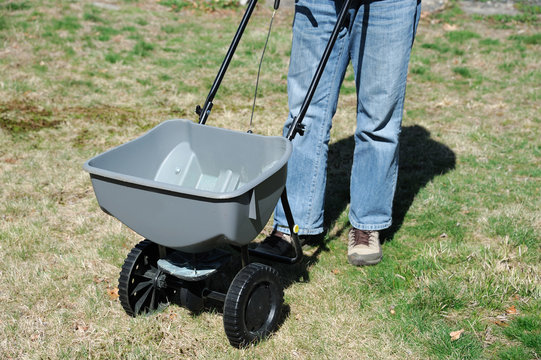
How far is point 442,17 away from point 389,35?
6877 millimetres

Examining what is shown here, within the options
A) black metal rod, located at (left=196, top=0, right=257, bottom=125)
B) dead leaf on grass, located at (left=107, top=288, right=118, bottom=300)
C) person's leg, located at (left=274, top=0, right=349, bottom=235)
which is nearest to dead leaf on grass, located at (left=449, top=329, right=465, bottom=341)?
person's leg, located at (left=274, top=0, right=349, bottom=235)

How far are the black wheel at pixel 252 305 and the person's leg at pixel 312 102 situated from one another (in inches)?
29.4

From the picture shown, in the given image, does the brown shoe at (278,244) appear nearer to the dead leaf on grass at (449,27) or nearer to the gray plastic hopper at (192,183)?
the gray plastic hopper at (192,183)

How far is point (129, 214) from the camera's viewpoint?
2.35 meters

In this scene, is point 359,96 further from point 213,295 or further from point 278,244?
point 213,295

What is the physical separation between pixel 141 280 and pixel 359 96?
4.82 ft

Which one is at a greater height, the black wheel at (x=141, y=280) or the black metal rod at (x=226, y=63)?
the black metal rod at (x=226, y=63)

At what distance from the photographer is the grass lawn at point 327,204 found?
107 inches

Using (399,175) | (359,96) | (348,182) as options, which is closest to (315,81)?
(359,96)

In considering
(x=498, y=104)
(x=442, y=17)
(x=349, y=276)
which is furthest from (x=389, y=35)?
(x=442, y=17)

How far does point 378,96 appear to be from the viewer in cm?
310

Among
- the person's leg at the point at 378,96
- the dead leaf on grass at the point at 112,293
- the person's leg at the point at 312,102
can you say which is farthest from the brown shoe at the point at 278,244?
the dead leaf on grass at the point at 112,293

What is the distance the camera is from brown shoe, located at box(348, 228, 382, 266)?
332 cm

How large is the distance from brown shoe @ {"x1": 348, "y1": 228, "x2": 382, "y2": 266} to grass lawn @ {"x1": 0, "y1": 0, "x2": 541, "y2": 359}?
0.18 feet
